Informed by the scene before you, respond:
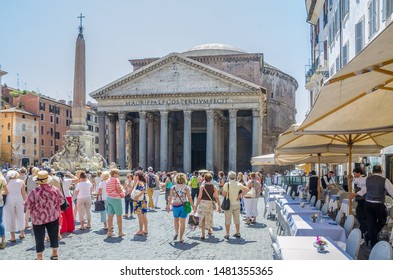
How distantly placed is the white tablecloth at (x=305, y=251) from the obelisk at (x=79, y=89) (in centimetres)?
1317

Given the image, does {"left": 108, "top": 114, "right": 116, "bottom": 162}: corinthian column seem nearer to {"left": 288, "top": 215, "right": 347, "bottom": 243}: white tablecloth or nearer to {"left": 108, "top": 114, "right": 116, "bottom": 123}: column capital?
{"left": 108, "top": 114, "right": 116, "bottom": 123}: column capital

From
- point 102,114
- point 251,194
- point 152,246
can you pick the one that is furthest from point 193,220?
point 102,114

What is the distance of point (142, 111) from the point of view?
35062 millimetres

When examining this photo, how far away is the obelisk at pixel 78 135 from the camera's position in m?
16.8

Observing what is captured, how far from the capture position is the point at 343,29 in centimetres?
1827

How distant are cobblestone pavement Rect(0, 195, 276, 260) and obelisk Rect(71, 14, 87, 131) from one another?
7823 millimetres

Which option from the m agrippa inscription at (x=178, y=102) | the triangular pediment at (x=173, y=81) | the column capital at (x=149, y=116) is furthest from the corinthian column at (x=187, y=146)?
the column capital at (x=149, y=116)

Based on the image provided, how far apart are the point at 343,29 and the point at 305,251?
15.4 metres

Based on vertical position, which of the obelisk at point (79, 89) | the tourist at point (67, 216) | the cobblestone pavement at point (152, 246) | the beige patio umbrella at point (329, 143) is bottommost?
the cobblestone pavement at point (152, 246)

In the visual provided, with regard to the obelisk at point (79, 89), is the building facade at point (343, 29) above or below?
above

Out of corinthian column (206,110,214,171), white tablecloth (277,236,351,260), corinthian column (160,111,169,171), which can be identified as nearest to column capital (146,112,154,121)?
corinthian column (160,111,169,171)

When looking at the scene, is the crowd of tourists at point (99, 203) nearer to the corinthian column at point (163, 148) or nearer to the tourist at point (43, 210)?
the tourist at point (43, 210)
